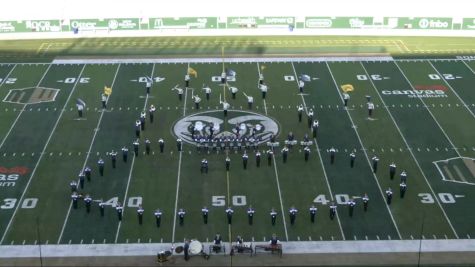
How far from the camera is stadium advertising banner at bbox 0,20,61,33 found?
1759 inches

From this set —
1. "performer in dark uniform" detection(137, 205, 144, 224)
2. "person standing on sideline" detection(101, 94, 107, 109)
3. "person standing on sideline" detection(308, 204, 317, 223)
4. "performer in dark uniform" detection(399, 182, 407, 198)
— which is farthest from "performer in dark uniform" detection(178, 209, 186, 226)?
"person standing on sideline" detection(101, 94, 107, 109)

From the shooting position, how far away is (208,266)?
69.4 ft

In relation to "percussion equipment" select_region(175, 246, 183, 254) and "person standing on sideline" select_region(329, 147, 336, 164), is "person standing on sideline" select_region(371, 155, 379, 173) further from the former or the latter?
"percussion equipment" select_region(175, 246, 183, 254)

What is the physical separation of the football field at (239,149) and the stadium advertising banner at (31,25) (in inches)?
256

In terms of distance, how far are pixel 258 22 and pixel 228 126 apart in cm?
1631

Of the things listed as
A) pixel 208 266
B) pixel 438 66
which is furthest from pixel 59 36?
pixel 208 266

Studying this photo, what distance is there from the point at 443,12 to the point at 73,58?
21695mm

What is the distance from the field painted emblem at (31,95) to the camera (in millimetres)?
33688

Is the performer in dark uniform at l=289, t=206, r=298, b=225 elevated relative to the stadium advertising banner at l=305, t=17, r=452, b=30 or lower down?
lower down

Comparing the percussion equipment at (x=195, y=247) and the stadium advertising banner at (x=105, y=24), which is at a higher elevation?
the stadium advertising banner at (x=105, y=24)

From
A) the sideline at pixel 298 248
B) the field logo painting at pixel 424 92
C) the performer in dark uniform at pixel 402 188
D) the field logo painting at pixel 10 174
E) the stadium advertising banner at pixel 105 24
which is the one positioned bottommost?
the sideline at pixel 298 248

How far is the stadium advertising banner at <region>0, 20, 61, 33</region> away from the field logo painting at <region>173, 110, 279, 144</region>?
1658cm

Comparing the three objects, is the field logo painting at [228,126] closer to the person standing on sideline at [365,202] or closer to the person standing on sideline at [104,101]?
the person standing on sideline at [104,101]

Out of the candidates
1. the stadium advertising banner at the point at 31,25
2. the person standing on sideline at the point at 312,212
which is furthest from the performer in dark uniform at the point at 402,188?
the stadium advertising banner at the point at 31,25
